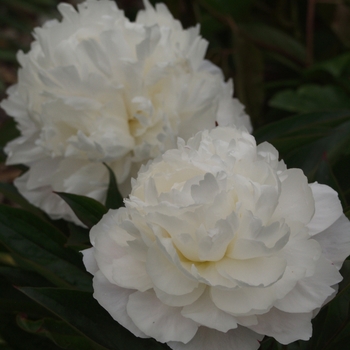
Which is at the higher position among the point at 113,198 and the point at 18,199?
the point at 113,198

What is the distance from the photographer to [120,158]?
658 mm

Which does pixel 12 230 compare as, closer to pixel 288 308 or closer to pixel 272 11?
pixel 288 308

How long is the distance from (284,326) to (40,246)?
35 centimetres

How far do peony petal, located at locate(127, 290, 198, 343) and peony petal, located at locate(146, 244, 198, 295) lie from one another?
26 millimetres

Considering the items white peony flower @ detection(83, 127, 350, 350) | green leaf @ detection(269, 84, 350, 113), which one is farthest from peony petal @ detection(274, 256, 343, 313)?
green leaf @ detection(269, 84, 350, 113)

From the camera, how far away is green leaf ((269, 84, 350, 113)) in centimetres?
107

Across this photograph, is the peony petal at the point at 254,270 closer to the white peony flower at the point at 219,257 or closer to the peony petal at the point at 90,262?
the white peony flower at the point at 219,257

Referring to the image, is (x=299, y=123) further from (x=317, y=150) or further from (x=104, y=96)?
(x=104, y=96)

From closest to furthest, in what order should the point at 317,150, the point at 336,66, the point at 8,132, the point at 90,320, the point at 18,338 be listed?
1. the point at 90,320
2. the point at 18,338
3. the point at 317,150
4. the point at 336,66
5. the point at 8,132

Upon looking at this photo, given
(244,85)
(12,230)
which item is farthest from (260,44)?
(12,230)

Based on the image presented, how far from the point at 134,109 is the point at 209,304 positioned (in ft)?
1.11

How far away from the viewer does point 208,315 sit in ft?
1.23

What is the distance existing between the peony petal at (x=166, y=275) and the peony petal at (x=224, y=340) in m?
0.04

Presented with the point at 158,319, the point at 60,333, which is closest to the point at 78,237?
the point at 60,333
